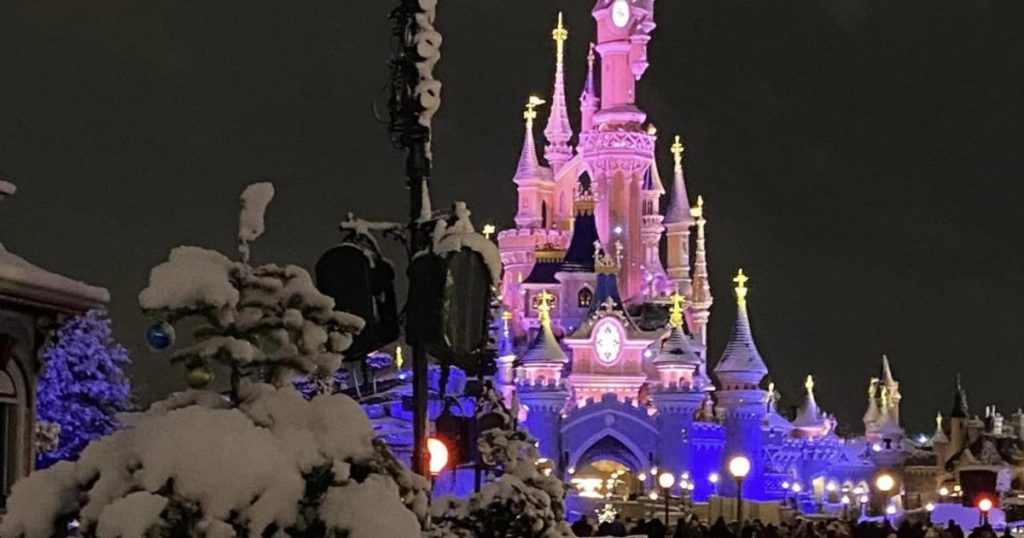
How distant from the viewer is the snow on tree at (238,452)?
4.74 metres

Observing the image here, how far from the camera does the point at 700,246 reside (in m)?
76.9

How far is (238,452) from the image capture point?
4.82 meters

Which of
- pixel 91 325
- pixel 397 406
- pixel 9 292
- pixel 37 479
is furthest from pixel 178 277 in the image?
pixel 397 406

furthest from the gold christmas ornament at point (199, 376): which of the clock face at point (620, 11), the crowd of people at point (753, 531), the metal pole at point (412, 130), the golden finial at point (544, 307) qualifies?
the clock face at point (620, 11)

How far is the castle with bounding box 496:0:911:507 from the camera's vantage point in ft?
181

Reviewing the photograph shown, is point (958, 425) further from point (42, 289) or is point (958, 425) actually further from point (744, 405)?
point (42, 289)

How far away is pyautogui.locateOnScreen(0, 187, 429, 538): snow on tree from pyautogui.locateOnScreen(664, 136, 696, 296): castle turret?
6865 cm

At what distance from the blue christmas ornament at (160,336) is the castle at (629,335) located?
4382cm

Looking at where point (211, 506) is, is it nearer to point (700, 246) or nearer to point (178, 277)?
point (178, 277)

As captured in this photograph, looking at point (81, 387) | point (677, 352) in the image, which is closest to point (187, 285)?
point (81, 387)

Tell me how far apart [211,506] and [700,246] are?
7293 centimetres

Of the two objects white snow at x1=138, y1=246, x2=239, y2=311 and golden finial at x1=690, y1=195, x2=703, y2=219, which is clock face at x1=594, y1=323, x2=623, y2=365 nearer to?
golden finial at x1=690, y1=195, x2=703, y2=219

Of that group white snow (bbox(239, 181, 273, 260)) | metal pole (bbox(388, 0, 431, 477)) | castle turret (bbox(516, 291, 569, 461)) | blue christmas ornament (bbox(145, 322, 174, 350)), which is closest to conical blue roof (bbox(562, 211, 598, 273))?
castle turret (bbox(516, 291, 569, 461))

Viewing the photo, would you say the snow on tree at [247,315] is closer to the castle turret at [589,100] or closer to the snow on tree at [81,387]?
the snow on tree at [81,387]
